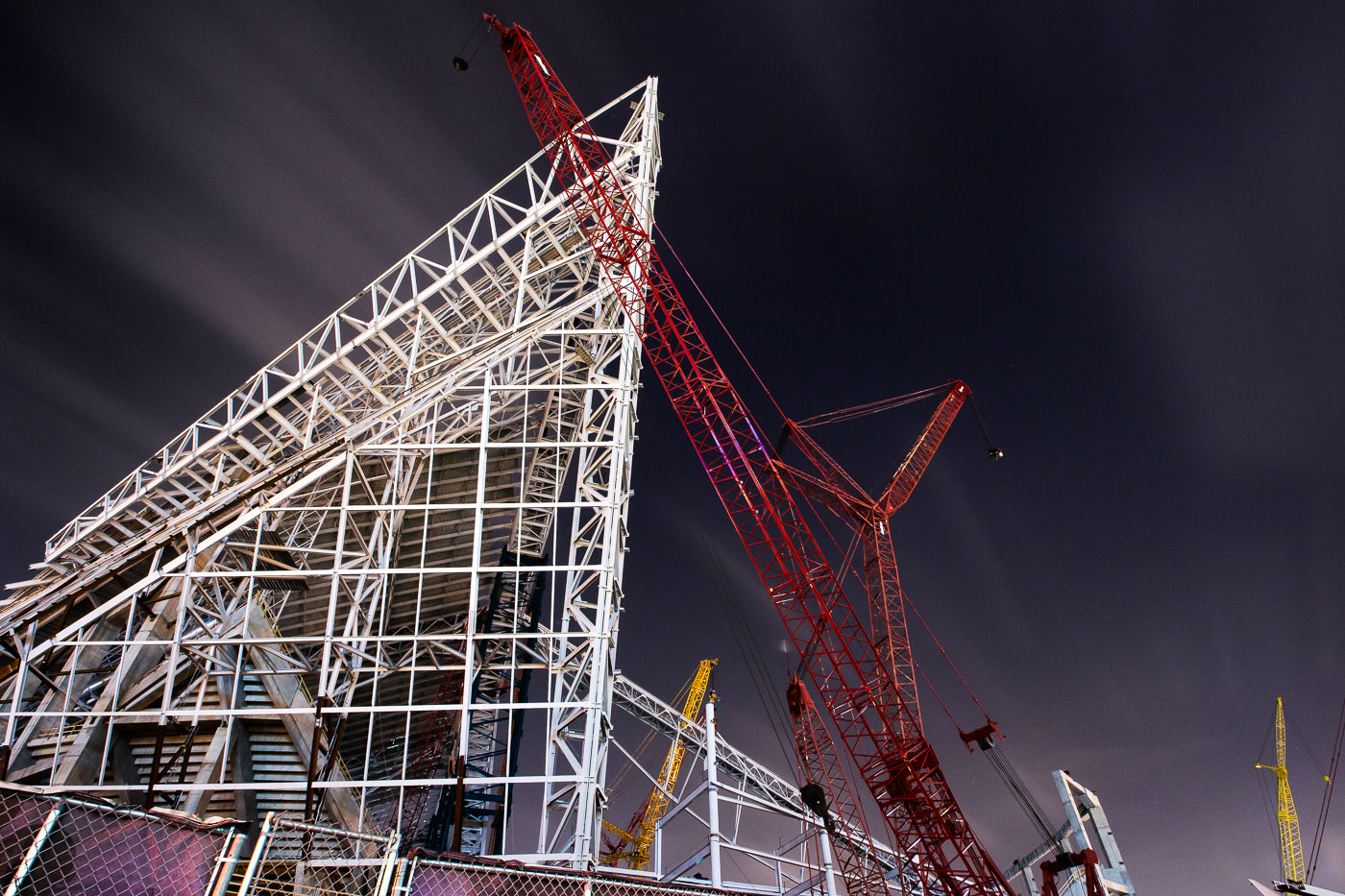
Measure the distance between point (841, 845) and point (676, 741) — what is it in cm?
894

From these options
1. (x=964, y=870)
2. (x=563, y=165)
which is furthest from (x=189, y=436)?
(x=964, y=870)

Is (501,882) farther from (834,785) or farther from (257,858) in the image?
(834,785)

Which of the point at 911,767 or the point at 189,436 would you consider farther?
the point at 911,767

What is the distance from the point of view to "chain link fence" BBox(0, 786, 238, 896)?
5336mm

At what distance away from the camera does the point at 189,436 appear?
25234 mm

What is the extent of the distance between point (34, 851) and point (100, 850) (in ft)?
1.19

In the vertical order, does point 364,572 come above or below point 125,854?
above

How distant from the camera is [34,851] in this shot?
5211mm

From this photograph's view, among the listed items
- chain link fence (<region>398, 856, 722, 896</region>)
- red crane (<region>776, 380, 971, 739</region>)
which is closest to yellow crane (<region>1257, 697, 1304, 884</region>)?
red crane (<region>776, 380, 971, 739</region>)

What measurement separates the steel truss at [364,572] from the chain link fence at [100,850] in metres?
9.40

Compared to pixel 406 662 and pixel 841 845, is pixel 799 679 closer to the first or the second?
pixel 841 845

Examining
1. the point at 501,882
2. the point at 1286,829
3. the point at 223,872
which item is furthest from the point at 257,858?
the point at 1286,829

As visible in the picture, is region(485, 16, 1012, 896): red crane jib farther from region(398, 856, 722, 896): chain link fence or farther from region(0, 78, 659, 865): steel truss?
region(398, 856, 722, 896): chain link fence

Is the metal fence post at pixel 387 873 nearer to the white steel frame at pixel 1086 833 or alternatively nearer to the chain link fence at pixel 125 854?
the chain link fence at pixel 125 854
